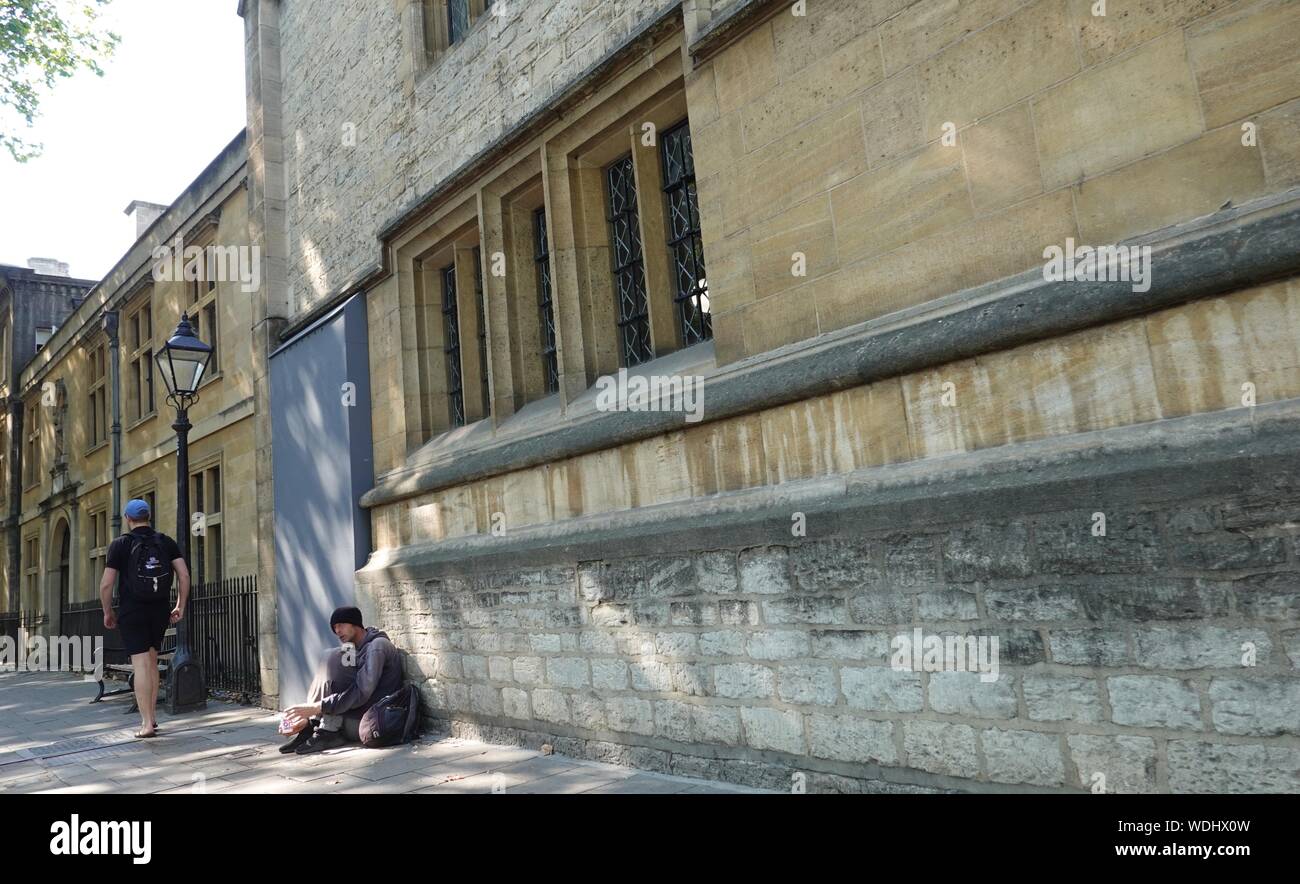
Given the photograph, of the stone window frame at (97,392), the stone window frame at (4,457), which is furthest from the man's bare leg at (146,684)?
the stone window frame at (4,457)

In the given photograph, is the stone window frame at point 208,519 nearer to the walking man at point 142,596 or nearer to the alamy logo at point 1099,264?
the walking man at point 142,596

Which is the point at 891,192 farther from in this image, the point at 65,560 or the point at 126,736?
the point at 65,560

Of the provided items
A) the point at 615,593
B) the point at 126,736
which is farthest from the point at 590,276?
the point at 126,736

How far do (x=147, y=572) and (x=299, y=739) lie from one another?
2.03 metres

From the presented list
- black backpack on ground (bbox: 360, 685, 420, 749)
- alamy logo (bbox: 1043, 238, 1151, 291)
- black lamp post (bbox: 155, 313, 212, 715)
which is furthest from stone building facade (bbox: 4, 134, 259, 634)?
alamy logo (bbox: 1043, 238, 1151, 291)

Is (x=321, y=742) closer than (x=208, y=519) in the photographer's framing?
Yes

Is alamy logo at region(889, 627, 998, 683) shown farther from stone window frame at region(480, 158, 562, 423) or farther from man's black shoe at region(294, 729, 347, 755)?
man's black shoe at region(294, 729, 347, 755)

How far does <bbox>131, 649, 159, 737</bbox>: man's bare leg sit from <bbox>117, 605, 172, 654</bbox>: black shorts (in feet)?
0.22

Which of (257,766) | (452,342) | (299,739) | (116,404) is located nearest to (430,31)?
(452,342)

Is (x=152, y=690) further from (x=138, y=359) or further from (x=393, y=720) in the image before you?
(x=138, y=359)

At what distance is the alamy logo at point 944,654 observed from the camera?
11.5 ft

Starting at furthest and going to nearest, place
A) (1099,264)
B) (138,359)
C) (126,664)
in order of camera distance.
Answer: (138,359)
(126,664)
(1099,264)

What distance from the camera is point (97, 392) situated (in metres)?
16.9

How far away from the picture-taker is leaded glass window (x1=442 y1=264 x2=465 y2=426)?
25.5ft
